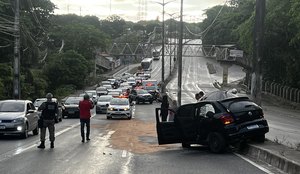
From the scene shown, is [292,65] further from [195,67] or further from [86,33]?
[195,67]

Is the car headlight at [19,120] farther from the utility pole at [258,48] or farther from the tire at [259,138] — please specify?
the tire at [259,138]

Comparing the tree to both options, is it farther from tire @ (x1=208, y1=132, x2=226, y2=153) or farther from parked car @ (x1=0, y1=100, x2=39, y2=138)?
tire @ (x1=208, y1=132, x2=226, y2=153)

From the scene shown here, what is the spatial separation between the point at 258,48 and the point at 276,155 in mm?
5883

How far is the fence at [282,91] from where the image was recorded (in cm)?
5502

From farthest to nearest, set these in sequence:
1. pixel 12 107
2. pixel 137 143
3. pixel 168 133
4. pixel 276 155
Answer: pixel 12 107 → pixel 137 143 → pixel 168 133 → pixel 276 155

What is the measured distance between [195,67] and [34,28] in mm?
66996

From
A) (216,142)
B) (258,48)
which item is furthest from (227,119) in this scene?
(258,48)

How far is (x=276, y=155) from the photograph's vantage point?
12.5 meters

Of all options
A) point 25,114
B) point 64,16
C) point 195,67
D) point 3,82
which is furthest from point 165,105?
point 64,16

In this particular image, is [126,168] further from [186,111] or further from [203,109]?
[186,111]

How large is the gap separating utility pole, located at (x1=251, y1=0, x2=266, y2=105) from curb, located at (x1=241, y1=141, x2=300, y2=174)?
2.41m

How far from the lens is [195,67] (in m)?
133

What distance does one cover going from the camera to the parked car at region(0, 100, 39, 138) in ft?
65.5

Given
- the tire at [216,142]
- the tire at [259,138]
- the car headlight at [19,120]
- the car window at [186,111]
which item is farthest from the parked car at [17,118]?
the tire at [259,138]
